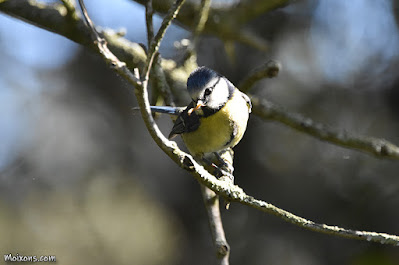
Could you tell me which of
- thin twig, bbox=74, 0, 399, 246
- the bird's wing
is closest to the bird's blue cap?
the bird's wing

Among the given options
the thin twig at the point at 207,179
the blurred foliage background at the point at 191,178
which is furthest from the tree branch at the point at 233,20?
the thin twig at the point at 207,179

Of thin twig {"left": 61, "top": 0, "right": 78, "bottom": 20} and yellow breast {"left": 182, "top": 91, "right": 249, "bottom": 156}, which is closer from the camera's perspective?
yellow breast {"left": 182, "top": 91, "right": 249, "bottom": 156}

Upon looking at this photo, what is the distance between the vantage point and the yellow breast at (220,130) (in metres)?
2.54

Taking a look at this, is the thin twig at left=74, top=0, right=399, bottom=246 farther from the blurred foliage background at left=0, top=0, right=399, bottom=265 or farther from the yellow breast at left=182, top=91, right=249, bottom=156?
the blurred foliage background at left=0, top=0, right=399, bottom=265

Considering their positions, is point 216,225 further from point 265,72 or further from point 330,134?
point 330,134

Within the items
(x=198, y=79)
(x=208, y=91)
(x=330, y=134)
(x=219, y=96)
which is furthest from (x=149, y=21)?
(x=330, y=134)

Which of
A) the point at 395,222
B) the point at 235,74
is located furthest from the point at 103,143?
the point at 395,222

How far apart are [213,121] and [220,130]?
75 millimetres

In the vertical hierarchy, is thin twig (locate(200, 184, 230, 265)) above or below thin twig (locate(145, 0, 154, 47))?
below

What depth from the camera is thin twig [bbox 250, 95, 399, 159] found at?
318 cm

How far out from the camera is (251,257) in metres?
4.53

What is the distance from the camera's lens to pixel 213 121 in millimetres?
2582

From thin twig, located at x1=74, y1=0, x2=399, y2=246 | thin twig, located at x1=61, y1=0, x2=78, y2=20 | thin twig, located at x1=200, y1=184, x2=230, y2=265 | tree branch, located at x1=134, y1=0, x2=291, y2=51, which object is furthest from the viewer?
tree branch, located at x1=134, y1=0, x2=291, y2=51

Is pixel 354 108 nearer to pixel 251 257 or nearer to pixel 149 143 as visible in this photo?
pixel 251 257
